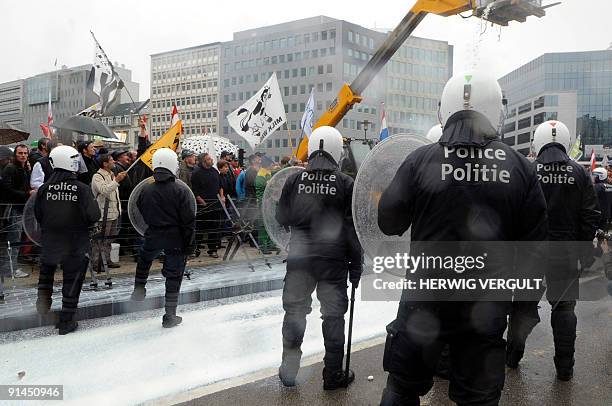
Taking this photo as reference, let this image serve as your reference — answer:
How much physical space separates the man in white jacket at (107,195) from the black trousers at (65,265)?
1804 millimetres

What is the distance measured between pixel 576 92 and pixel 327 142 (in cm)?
9280

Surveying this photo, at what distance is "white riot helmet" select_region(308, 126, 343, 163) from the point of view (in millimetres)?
4004

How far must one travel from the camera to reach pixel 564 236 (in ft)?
13.3

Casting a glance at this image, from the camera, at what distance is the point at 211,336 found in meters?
4.99

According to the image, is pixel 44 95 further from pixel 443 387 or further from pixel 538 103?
pixel 443 387

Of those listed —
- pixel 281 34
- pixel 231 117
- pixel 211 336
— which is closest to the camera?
pixel 211 336

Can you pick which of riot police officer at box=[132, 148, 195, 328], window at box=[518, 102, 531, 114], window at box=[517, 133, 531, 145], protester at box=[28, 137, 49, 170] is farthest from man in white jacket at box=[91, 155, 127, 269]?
window at box=[517, 133, 531, 145]

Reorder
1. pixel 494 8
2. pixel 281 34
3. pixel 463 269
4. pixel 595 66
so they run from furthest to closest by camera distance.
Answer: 1. pixel 595 66
2. pixel 281 34
3. pixel 494 8
4. pixel 463 269

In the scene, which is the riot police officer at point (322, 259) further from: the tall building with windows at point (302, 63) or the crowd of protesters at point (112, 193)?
the tall building with windows at point (302, 63)

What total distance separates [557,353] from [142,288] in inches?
175

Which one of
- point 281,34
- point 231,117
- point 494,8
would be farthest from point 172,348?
point 281,34

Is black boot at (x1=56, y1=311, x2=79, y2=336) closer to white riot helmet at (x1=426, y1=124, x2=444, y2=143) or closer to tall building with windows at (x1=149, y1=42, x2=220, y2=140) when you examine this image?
white riot helmet at (x1=426, y1=124, x2=444, y2=143)

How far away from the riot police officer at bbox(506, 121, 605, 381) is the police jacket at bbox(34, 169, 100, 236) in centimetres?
436

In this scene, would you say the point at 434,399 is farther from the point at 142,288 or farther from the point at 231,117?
the point at 231,117
